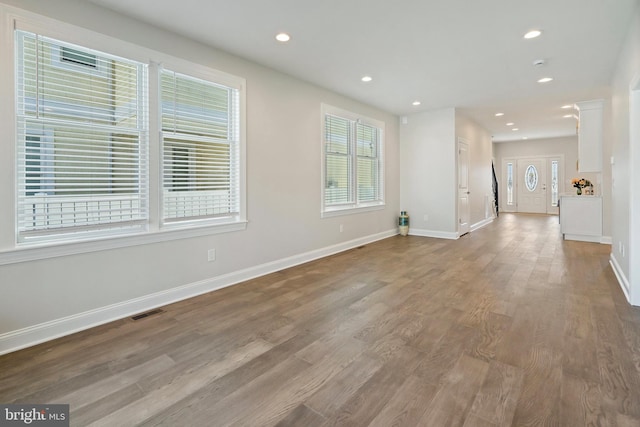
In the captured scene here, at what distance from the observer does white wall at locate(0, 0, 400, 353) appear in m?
2.40

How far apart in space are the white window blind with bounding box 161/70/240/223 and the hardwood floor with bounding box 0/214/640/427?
999mm

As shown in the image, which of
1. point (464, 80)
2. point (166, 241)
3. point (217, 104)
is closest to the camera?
point (166, 241)

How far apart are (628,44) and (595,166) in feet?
11.5

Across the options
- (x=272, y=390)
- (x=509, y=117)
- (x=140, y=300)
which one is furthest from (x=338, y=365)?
(x=509, y=117)

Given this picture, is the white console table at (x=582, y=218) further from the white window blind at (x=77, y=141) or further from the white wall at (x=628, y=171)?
the white window blind at (x=77, y=141)

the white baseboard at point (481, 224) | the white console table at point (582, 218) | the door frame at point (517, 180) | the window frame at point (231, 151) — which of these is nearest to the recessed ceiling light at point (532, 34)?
the window frame at point (231, 151)

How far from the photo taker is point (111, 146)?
2.82 metres

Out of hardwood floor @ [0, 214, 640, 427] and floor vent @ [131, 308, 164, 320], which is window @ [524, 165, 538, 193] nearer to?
hardwood floor @ [0, 214, 640, 427]

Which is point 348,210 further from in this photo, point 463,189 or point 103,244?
point 103,244

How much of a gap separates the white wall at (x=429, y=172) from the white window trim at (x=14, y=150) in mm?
4521

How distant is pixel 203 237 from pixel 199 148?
0.97 m

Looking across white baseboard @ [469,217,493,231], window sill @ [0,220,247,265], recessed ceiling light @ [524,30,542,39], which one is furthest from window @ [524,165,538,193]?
window sill @ [0,220,247,265]

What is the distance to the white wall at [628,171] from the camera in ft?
9.98

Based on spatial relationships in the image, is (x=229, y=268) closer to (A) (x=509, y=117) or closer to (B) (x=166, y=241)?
(B) (x=166, y=241)
